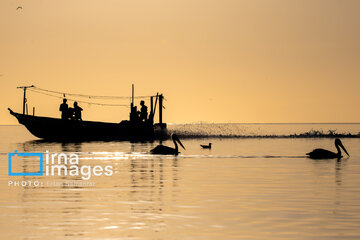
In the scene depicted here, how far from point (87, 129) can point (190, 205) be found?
49104mm

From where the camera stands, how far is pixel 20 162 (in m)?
34.1

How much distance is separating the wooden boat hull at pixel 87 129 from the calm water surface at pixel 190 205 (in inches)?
1445

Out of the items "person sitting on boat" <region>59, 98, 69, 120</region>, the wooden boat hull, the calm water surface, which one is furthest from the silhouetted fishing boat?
the calm water surface

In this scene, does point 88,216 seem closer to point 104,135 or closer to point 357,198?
point 357,198

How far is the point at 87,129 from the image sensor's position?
66.1 metres

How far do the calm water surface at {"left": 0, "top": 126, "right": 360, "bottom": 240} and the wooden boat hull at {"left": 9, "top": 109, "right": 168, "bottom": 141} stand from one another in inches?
1445

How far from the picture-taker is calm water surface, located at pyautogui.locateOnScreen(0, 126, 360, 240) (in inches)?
555

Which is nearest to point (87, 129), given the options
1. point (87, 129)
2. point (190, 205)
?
point (87, 129)

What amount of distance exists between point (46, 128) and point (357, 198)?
51.7m

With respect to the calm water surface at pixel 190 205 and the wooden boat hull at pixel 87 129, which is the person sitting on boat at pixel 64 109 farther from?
the calm water surface at pixel 190 205

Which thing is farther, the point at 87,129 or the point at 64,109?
the point at 87,129

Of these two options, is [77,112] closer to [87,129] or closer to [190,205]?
[87,129]

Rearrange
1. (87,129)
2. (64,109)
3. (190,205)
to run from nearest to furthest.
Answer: (190,205), (64,109), (87,129)

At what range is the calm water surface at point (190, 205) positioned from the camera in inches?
555
